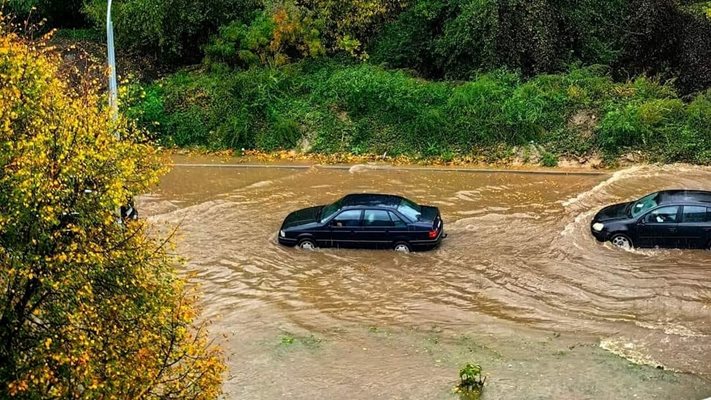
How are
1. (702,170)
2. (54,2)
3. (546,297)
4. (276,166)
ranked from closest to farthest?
(546,297), (702,170), (276,166), (54,2)

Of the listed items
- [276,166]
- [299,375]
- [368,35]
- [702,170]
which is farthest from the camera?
[368,35]

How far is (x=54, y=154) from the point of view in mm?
8594

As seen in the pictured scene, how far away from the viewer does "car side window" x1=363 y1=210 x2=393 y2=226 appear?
1816 cm


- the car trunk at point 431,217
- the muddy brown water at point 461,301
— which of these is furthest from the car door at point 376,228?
the car trunk at point 431,217

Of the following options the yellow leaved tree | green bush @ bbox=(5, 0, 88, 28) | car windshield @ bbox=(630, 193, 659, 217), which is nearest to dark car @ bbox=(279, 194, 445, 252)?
car windshield @ bbox=(630, 193, 659, 217)

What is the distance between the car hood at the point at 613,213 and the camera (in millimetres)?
18406

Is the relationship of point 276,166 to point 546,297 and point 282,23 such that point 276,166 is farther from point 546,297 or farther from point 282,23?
point 546,297

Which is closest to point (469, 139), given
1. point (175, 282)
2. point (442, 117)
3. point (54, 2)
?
point (442, 117)

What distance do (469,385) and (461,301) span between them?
145 inches

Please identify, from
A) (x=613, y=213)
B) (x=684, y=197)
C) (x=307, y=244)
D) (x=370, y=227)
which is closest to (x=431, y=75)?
(x=613, y=213)

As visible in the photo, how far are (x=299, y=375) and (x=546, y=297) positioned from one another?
580 cm

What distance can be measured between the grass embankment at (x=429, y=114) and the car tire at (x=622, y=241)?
717cm

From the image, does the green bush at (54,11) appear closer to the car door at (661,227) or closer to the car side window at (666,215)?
the car door at (661,227)

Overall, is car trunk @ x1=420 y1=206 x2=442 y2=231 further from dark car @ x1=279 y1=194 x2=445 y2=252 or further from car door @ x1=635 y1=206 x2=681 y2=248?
car door @ x1=635 y1=206 x2=681 y2=248
